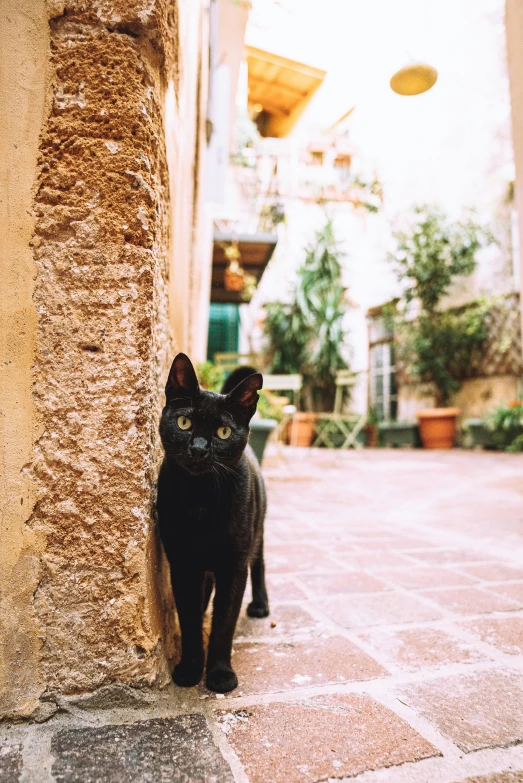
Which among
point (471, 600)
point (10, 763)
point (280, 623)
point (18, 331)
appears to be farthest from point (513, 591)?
point (18, 331)

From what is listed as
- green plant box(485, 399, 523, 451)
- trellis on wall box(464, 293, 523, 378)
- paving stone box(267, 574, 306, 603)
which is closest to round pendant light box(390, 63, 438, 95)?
paving stone box(267, 574, 306, 603)

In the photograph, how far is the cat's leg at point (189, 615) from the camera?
1245 mm

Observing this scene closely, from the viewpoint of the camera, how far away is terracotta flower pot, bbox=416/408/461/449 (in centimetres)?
975

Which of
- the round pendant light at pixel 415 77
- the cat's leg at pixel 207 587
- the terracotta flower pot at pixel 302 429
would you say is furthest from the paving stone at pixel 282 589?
the terracotta flower pot at pixel 302 429

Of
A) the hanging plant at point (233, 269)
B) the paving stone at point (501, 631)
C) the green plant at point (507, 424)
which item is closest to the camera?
the paving stone at point (501, 631)

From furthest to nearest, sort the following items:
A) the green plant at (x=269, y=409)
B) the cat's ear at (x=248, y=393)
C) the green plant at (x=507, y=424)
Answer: the green plant at (x=507, y=424) → the green plant at (x=269, y=409) → the cat's ear at (x=248, y=393)

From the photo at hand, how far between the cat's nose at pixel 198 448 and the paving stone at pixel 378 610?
0.84 meters

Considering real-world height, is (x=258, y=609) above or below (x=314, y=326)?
below

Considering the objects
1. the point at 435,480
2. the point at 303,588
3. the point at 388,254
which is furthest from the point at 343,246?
the point at 303,588

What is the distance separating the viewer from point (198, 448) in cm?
116

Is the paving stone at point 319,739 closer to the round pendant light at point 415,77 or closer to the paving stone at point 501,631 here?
the paving stone at point 501,631

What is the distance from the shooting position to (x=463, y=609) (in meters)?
1.77

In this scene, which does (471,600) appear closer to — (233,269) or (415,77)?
(415,77)

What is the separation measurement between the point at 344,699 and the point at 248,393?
75 cm
